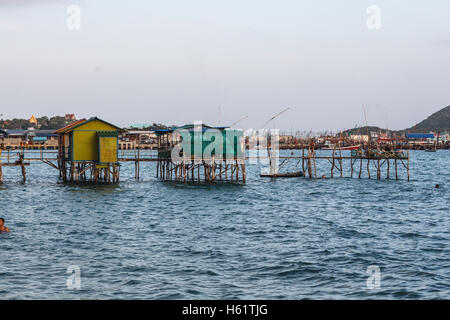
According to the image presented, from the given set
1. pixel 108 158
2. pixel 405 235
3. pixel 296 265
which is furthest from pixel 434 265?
pixel 108 158

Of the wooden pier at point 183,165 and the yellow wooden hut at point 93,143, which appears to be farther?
the wooden pier at point 183,165

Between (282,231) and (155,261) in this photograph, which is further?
(282,231)

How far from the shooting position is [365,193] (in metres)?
52.2

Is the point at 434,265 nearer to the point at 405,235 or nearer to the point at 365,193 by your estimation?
the point at 405,235

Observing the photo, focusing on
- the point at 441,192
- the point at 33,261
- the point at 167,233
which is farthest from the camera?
the point at 441,192

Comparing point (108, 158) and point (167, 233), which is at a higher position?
point (108, 158)

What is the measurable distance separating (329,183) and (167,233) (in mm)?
38658

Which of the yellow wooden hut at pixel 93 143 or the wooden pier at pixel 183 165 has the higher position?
the yellow wooden hut at pixel 93 143

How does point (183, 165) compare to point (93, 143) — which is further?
point (183, 165)

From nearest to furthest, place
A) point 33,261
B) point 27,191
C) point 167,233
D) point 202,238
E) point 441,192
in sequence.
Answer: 1. point 33,261
2. point 202,238
3. point 167,233
4. point 27,191
5. point 441,192

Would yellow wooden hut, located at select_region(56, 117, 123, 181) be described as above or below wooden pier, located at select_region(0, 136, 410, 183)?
above

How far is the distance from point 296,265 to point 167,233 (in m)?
9.62

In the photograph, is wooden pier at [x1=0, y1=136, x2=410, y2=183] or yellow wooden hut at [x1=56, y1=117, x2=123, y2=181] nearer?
yellow wooden hut at [x1=56, y1=117, x2=123, y2=181]

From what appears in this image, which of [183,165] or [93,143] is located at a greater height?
[93,143]
